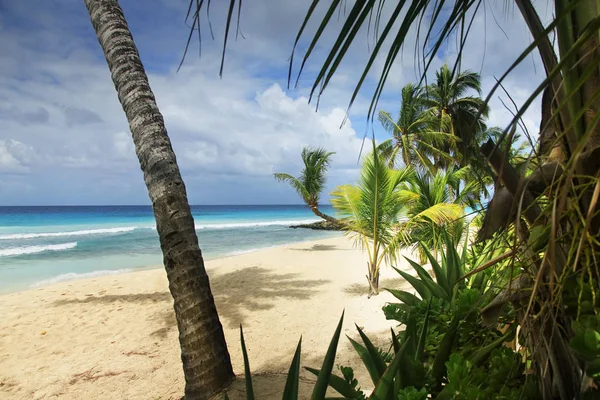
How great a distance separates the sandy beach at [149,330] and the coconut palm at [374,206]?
3.55ft

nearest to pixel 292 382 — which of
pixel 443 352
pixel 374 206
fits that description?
pixel 443 352

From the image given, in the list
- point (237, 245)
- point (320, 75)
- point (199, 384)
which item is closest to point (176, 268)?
point (199, 384)

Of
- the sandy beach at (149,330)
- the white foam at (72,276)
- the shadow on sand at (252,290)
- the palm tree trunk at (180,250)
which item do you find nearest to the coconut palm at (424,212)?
the sandy beach at (149,330)

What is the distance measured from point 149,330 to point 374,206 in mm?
5051

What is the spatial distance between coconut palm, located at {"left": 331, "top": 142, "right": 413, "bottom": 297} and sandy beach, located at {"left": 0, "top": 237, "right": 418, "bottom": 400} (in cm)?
108

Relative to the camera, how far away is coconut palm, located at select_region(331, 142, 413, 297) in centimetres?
840

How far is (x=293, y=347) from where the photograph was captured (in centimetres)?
602

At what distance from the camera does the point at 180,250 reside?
3295mm

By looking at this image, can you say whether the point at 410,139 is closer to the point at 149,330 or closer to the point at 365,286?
the point at 365,286

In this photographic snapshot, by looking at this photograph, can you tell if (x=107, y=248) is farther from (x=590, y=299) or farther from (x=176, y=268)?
(x=590, y=299)

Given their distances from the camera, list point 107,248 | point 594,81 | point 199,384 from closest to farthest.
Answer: point 594,81 < point 199,384 < point 107,248

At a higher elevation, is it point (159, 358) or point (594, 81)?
point (594, 81)

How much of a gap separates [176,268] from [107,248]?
2078 cm

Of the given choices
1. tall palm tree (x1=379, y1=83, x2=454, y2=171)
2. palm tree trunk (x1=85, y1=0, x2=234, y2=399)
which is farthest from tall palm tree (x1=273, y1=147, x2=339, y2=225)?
palm tree trunk (x1=85, y1=0, x2=234, y2=399)
